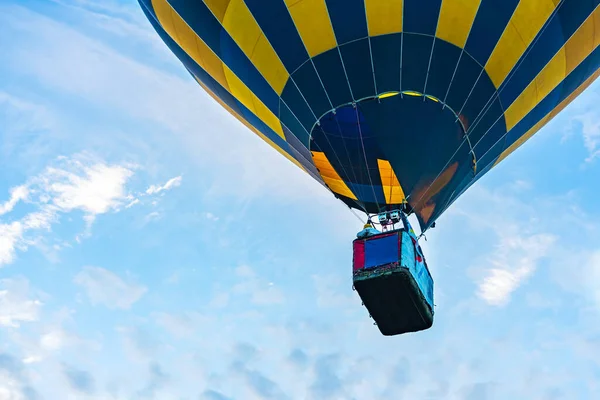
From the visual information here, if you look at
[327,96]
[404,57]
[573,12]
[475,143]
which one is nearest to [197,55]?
[327,96]

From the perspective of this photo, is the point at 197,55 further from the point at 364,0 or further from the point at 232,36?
the point at 364,0

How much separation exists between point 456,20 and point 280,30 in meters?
2.14

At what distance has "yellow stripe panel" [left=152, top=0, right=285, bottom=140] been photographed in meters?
10.2

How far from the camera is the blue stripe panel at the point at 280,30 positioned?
29.4 feet

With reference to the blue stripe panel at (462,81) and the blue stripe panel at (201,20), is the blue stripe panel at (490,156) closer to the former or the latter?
the blue stripe panel at (462,81)

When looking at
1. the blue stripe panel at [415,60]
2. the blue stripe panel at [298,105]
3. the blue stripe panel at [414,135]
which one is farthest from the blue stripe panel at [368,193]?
the blue stripe panel at [415,60]

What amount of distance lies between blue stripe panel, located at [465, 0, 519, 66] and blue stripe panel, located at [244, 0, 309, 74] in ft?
6.73

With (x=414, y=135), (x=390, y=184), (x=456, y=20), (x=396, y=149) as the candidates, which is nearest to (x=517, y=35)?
(x=456, y=20)

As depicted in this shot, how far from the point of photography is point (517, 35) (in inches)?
349

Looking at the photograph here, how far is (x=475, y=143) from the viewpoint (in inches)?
385

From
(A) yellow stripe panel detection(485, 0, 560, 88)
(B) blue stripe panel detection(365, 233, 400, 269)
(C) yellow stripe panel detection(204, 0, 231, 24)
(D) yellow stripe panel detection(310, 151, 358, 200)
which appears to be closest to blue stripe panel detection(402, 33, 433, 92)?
(A) yellow stripe panel detection(485, 0, 560, 88)

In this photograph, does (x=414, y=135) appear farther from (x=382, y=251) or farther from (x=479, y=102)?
(x=382, y=251)

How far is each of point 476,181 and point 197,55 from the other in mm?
4662

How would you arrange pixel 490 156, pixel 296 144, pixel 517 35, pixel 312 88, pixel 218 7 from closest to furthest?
1. pixel 517 35
2. pixel 312 88
3. pixel 218 7
4. pixel 296 144
5. pixel 490 156
